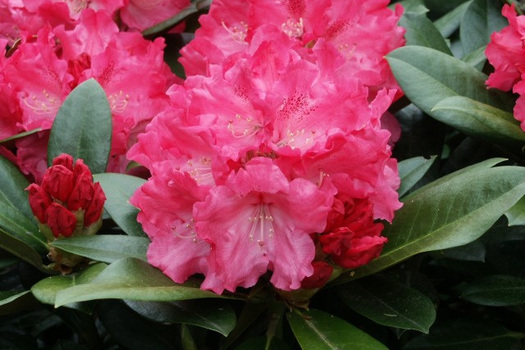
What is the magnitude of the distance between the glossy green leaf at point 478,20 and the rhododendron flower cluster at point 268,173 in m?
0.55

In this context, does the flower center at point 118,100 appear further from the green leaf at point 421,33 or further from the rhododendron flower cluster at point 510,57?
the rhododendron flower cluster at point 510,57

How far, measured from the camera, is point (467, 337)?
1.38m

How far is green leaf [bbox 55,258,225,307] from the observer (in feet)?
2.94

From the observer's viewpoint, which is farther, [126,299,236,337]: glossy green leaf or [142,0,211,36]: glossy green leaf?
[142,0,211,36]: glossy green leaf

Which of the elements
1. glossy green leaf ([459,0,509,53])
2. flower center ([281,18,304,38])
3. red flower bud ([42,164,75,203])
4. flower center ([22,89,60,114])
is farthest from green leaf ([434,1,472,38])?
red flower bud ([42,164,75,203])

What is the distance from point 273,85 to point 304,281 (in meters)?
0.28

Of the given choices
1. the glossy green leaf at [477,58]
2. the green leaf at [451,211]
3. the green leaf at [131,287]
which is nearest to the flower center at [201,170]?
the green leaf at [131,287]

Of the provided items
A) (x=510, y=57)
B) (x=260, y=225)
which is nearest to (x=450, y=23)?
(x=510, y=57)

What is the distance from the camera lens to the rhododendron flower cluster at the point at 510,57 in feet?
4.04

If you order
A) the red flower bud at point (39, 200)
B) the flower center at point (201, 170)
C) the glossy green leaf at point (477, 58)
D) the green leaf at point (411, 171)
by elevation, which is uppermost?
the flower center at point (201, 170)

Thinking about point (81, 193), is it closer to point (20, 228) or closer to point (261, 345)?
point (20, 228)

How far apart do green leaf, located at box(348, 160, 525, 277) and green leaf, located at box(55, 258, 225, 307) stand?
27 cm

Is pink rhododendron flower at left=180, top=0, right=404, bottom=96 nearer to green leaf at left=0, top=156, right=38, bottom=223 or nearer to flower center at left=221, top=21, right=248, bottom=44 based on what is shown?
flower center at left=221, top=21, right=248, bottom=44

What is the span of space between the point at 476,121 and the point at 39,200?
68 cm
